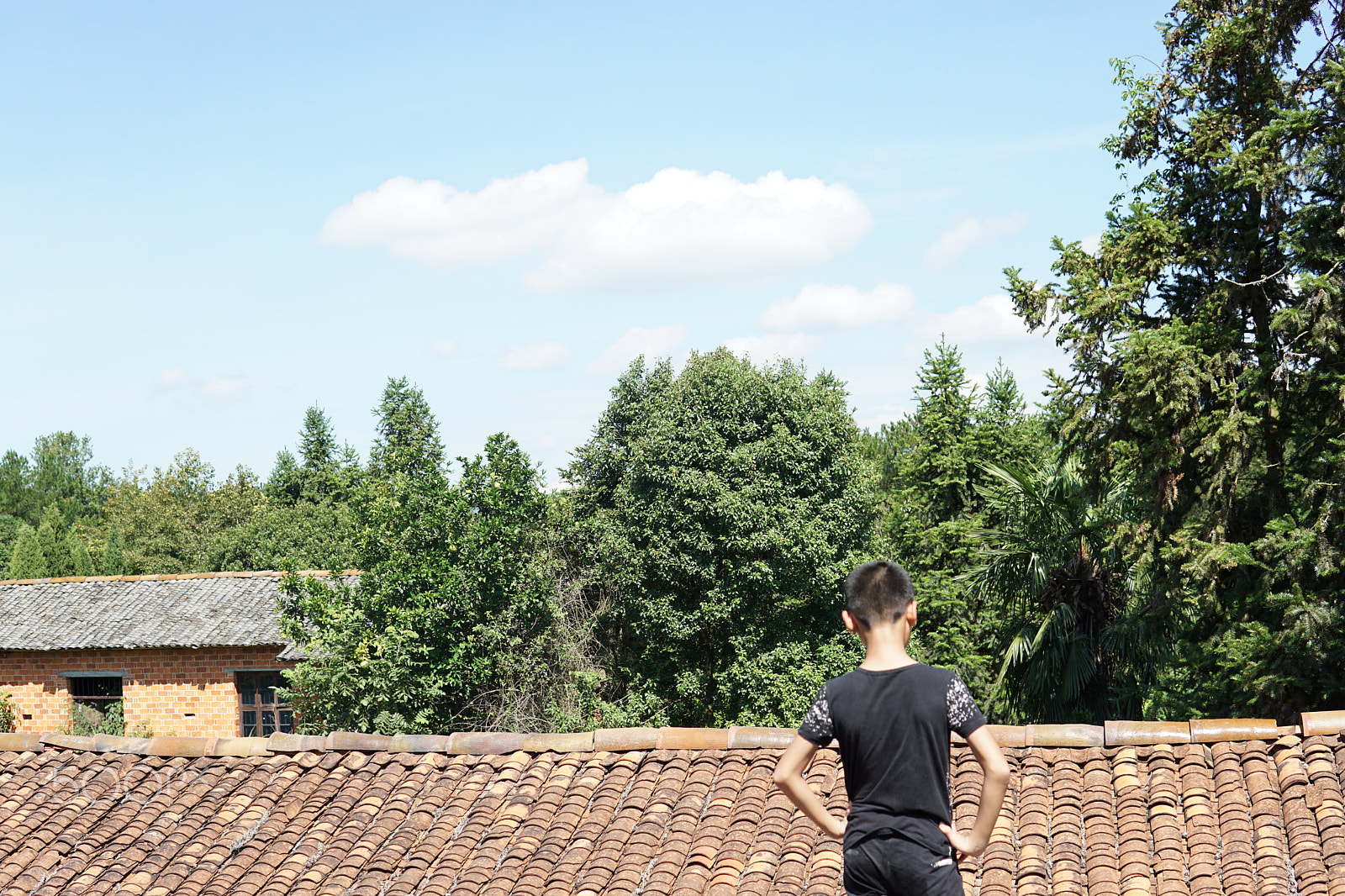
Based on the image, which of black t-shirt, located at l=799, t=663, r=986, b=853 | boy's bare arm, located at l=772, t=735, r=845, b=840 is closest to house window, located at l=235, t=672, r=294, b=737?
boy's bare arm, located at l=772, t=735, r=845, b=840

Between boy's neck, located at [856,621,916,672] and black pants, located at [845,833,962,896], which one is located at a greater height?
boy's neck, located at [856,621,916,672]

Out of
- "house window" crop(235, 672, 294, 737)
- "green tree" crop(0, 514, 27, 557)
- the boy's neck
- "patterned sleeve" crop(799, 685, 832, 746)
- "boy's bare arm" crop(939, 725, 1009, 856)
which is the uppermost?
"green tree" crop(0, 514, 27, 557)

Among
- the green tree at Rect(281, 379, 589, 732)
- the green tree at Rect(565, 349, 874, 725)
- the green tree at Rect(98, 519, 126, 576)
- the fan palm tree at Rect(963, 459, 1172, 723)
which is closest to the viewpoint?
the fan palm tree at Rect(963, 459, 1172, 723)

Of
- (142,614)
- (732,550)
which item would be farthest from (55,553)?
(732,550)

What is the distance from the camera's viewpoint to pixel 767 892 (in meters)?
7.08

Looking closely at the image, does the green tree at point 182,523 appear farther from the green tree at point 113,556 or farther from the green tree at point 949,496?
the green tree at point 949,496

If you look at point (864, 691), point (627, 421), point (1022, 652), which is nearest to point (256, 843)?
point (864, 691)

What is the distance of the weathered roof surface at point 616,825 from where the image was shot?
23.2 feet

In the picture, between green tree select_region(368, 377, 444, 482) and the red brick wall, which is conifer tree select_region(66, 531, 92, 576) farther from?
the red brick wall

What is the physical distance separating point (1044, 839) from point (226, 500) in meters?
47.4

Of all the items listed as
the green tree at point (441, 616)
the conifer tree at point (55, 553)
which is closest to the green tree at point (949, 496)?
the green tree at point (441, 616)

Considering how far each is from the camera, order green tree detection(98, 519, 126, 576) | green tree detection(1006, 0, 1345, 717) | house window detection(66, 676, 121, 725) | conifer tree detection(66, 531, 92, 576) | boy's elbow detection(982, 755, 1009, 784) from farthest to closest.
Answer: conifer tree detection(66, 531, 92, 576) < green tree detection(98, 519, 126, 576) < house window detection(66, 676, 121, 725) < green tree detection(1006, 0, 1345, 717) < boy's elbow detection(982, 755, 1009, 784)

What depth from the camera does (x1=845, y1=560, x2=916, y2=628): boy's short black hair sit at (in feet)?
11.2

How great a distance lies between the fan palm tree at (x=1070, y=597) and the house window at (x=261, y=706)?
52.9ft
